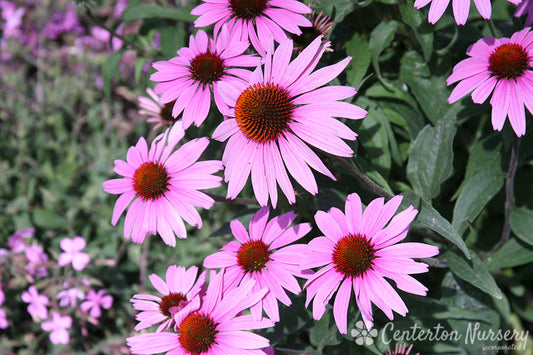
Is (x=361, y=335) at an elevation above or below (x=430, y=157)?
below

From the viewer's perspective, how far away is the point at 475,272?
1.30 m

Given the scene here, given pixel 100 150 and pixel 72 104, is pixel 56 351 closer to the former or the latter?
pixel 100 150

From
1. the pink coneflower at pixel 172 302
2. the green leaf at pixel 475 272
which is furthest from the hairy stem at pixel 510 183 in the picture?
the pink coneflower at pixel 172 302

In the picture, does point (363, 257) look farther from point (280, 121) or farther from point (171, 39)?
point (171, 39)

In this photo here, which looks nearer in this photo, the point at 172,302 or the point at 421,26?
the point at 172,302

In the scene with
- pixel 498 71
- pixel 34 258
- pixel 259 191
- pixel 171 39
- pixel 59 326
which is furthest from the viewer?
pixel 34 258

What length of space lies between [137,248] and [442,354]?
56.0 inches

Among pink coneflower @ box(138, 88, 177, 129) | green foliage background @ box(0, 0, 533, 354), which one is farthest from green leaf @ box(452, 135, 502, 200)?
pink coneflower @ box(138, 88, 177, 129)

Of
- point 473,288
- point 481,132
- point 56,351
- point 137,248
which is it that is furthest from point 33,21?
point 473,288

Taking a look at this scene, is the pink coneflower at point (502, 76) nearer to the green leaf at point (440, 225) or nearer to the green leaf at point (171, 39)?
the green leaf at point (440, 225)

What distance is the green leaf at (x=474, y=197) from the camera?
1.43 meters

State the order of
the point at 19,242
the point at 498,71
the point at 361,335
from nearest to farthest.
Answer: the point at 498,71
the point at 361,335
the point at 19,242

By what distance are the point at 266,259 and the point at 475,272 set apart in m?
0.57

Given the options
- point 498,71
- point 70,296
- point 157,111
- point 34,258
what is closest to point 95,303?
point 70,296
